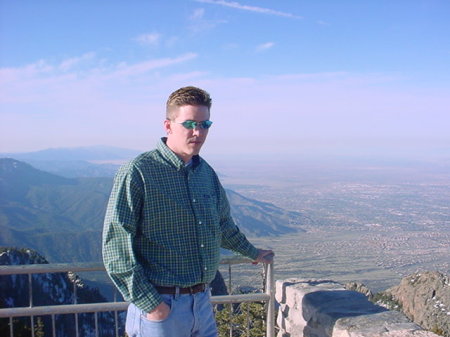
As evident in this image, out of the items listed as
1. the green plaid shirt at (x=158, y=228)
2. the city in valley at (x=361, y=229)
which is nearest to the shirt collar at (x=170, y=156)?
the green plaid shirt at (x=158, y=228)

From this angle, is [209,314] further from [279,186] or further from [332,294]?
[279,186]

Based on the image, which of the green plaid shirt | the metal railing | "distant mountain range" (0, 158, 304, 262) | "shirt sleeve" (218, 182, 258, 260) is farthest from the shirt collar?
"distant mountain range" (0, 158, 304, 262)

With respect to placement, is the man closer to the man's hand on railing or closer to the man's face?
the man's face

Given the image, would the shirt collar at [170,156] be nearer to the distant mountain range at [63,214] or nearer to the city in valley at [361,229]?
the city in valley at [361,229]

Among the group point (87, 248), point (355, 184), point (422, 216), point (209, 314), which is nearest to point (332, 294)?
point (209, 314)

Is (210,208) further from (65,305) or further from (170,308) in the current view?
(65,305)

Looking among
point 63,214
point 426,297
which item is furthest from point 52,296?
point 63,214

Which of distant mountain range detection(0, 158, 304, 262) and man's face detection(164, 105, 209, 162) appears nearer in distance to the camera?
man's face detection(164, 105, 209, 162)
